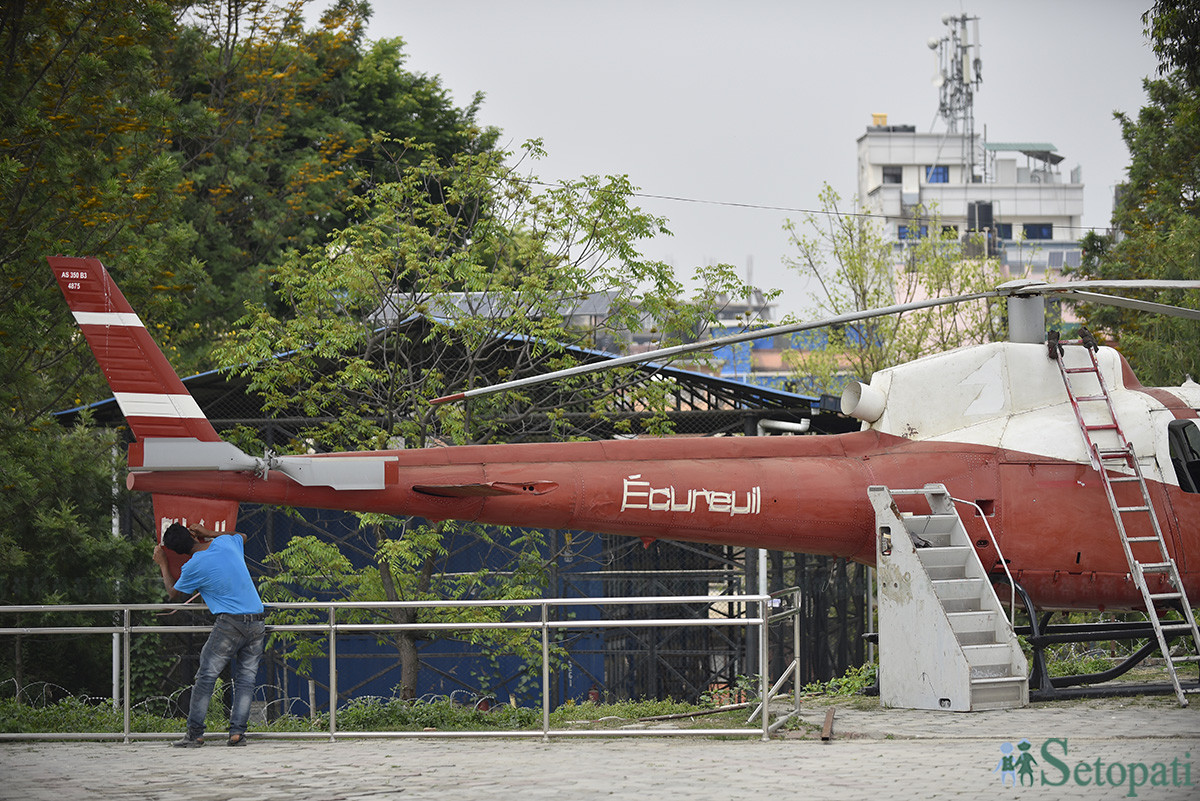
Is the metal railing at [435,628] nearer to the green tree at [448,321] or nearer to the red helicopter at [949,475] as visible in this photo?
the red helicopter at [949,475]

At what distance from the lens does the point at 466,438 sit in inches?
668

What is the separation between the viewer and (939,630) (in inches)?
416

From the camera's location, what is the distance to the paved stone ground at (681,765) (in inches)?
296

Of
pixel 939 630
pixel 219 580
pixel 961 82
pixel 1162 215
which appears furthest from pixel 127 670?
pixel 961 82

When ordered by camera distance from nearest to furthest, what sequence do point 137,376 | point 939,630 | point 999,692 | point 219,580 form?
point 219,580 < point 137,376 < point 939,630 < point 999,692

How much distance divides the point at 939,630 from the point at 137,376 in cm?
728

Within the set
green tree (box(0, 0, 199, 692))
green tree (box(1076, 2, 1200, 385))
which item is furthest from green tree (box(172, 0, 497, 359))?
green tree (box(1076, 2, 1200, 385))

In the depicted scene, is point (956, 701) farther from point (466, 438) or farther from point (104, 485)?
point (104, 485)

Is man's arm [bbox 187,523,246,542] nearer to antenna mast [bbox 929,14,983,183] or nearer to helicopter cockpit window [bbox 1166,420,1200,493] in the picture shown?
helicopter cockpit window [bbox 1166,420,1200,493]

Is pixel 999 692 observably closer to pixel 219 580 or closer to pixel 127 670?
pixel 219 580

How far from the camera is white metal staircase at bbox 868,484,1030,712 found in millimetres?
10586

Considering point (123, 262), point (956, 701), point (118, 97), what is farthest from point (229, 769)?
point (118, 97)

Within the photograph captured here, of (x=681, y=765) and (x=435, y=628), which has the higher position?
(x=435, y=628)

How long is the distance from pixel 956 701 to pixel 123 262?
13191 mm
